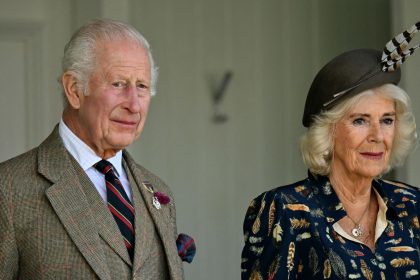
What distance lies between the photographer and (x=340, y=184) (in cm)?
355

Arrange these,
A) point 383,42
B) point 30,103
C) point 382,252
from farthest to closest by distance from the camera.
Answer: point 383,42
point 30,103
point 382,252

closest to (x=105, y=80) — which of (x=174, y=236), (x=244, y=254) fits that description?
(x=174, y=236)

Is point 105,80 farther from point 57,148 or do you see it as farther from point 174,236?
point 174,236

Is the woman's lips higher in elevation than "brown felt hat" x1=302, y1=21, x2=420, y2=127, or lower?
lower

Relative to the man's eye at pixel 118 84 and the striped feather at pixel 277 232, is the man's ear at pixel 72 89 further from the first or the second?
the striped feather at pixel 277 232

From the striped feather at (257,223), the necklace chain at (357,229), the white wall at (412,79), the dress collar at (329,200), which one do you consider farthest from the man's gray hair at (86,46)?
the white wall at (412,79)

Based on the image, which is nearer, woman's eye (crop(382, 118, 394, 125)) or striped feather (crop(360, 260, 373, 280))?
striped feather (crop(360, 260, 373, 280))

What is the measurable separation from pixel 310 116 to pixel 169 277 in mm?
876

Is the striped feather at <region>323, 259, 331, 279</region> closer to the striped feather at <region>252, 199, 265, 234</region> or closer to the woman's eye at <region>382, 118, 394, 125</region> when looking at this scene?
the striped feather at <region>252, 199, 265, 234</region>

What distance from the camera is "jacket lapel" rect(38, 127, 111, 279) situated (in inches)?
110

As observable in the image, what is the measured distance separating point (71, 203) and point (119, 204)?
0.57 feet

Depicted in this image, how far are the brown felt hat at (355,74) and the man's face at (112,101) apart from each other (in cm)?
78

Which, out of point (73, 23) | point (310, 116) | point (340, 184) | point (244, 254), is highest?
point (73, 23)

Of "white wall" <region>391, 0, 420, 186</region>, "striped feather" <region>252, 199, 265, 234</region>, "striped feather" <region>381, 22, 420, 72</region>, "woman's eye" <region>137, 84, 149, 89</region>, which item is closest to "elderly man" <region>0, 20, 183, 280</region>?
"woman's eye" <region>137, 84, 149, 89</region>
